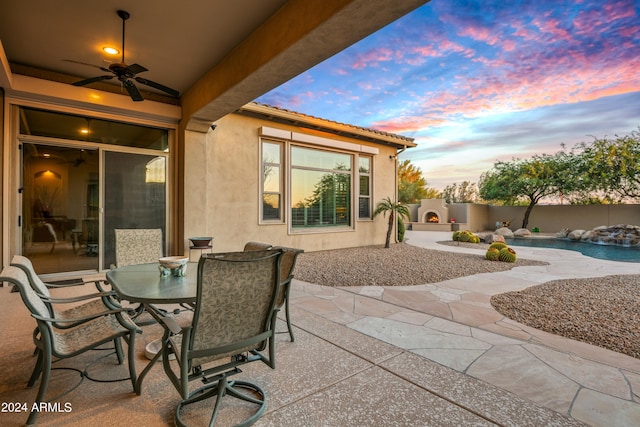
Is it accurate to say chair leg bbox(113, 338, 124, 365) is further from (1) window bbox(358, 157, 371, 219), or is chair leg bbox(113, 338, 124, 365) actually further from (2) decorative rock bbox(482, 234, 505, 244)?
(2) decorative rock bbox(482, 234, 505, 244)

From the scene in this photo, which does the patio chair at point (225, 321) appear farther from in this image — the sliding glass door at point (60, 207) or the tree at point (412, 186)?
the tree at point (412, 186)

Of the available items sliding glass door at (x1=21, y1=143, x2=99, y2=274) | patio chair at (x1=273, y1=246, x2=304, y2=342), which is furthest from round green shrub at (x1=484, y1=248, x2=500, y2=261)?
sliding glass door at (x1=21, y1=143, x2=99, y2=274)

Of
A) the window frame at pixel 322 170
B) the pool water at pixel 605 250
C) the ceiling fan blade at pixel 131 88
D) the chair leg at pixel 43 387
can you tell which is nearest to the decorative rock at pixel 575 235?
the pool water at pixel 605 250

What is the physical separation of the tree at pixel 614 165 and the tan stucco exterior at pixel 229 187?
612 inches

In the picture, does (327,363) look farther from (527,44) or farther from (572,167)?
(572,167)

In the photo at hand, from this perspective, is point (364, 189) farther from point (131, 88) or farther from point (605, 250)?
point (605, 250)

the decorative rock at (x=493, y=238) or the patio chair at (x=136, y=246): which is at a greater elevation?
the patio chair at (x=136, y=246)

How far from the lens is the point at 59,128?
17.4 feet

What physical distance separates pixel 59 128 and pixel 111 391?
16.9 feet

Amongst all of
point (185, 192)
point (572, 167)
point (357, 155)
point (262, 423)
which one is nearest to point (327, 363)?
point (262, 423)

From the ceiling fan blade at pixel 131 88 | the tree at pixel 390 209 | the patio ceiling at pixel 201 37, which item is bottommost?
the tree at pixel 390 209

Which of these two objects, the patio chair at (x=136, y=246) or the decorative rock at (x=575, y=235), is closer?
the patio chair at (x=136, y=246)

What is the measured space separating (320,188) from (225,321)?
747 cm

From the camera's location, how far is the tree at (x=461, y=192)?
26877mm
